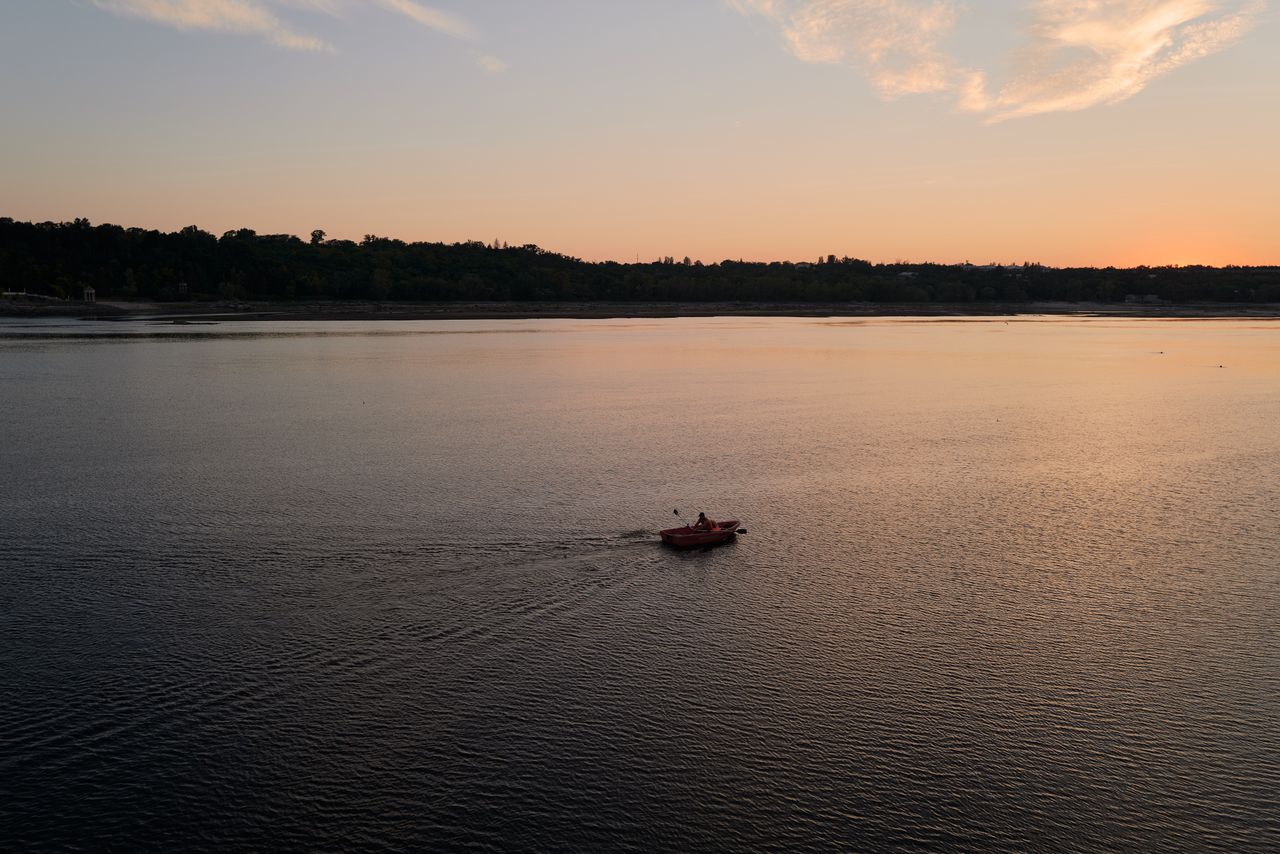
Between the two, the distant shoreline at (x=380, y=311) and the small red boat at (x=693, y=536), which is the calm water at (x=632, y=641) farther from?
the distant shoreline at (x=380, y=311)

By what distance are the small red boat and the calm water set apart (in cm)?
42

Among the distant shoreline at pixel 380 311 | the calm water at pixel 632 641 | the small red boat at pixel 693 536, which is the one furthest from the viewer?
the distant shoreline at pixel 380 311

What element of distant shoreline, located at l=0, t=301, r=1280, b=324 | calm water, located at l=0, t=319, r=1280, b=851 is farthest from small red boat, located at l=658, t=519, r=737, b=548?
distant shoreline, located at l=0, t=301, r=1280, b=324

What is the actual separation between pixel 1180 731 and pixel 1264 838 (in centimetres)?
270

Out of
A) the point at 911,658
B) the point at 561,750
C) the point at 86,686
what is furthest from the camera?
the point at 911,658

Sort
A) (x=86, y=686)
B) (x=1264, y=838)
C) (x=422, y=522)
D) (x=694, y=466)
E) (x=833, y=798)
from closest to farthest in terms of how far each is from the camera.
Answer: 1. (x=1264, y=838)
2. (x=833, y=798)
3. (x=86, y=686)
4. (x=422, y=522)
5. (x=694, y=466)

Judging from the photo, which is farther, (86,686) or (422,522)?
(422,522)

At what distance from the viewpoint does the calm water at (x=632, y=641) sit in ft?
42.3

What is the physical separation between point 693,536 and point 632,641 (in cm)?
620

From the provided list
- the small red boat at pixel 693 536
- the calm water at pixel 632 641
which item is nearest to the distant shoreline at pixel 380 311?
the calm water at pixel 632 641

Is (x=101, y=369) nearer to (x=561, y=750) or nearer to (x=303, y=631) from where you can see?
(x=303, y=631)

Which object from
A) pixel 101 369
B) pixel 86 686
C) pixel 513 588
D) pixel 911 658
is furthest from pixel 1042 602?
pixel 101 369

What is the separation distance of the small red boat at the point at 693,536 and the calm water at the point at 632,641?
1.37 feet

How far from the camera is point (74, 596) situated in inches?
800
